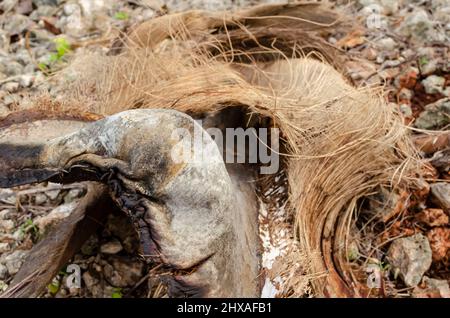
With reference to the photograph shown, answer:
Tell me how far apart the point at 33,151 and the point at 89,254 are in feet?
1.48

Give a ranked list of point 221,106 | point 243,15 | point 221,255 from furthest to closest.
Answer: point 243,15
point 221,106
point 221,255

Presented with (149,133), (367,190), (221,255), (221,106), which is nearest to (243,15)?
(221,106)

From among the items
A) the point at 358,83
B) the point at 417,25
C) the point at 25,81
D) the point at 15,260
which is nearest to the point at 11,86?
the point at 25,81

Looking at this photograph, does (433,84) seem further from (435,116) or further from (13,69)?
(13,69)

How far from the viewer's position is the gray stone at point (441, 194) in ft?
4.92

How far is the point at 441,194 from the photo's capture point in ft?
4.97

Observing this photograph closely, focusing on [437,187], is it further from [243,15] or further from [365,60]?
[243,15]

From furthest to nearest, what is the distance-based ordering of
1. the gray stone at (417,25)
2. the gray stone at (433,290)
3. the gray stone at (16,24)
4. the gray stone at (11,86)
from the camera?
1. the gray stone at (16,24)
2. the gray stone at (417,25)
3. the gray stone at (11,86)
4. the gray stone at (433,290)

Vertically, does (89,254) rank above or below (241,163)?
below

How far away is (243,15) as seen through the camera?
1.74 m

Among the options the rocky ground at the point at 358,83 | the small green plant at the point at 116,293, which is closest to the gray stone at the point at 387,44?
the rocky ground at the point at 358,83

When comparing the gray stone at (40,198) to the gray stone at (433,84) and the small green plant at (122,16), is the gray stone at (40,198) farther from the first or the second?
the gray stone at (433,84)

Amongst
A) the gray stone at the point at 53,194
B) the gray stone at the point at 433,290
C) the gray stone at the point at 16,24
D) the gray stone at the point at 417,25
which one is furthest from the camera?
the gray stone at the point at 16,24

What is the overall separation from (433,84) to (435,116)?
17 cm
